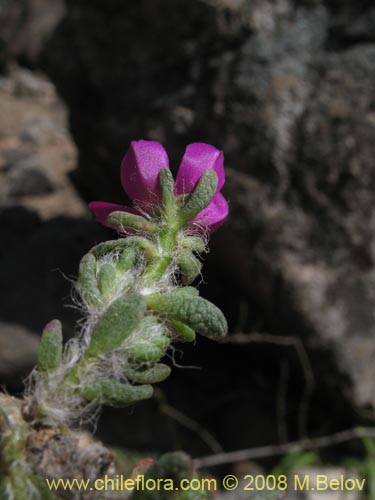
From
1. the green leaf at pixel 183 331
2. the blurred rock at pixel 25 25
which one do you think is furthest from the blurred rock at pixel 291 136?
the blurred rock at pixel 25 25

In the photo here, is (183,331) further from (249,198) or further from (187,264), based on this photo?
(249,198)

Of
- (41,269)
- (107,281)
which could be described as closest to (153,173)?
(107,281)

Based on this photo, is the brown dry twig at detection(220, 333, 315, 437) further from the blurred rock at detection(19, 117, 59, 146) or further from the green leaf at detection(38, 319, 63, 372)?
the blurred rock at detection(19, 117, 59, 146)

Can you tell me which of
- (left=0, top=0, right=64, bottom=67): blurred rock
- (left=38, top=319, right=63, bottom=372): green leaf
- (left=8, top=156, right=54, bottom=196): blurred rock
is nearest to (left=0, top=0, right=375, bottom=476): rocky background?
(left=8, top=156, right=54, bottom=196): blurred rock

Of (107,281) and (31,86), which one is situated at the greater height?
(31,86)

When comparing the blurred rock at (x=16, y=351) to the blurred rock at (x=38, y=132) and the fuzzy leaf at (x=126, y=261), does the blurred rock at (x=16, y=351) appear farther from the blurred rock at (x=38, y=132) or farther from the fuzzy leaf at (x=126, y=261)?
the blurred rock at (x=38, y=132)

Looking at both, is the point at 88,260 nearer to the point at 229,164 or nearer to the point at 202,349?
the point at 229,164

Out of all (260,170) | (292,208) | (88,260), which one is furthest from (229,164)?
(88,260)

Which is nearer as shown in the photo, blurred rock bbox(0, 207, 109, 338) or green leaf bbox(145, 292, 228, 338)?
green leaf bbox(145, 292, 228, 338)
